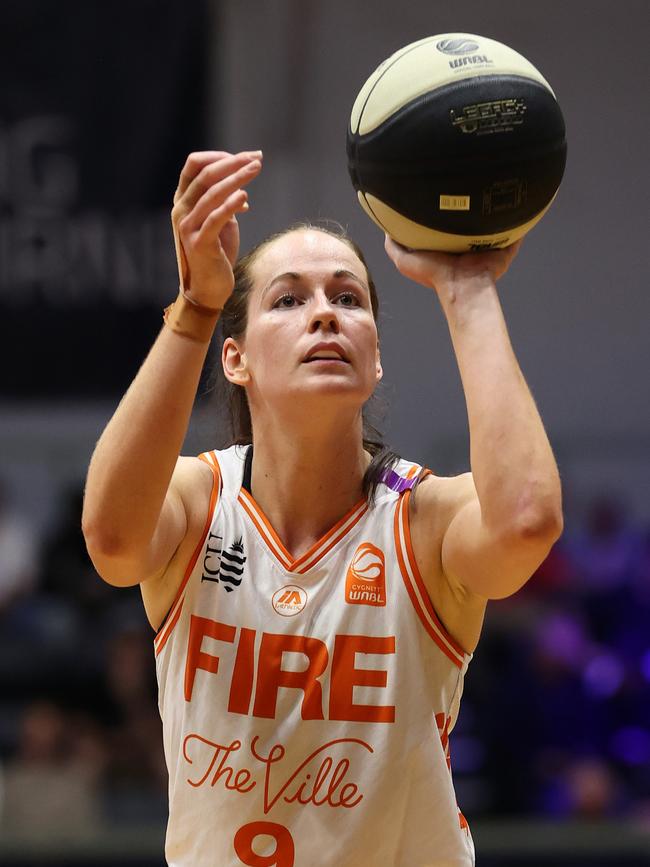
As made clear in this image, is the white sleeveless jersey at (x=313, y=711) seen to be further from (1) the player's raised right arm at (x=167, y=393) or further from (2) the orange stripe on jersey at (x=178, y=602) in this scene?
(1) the player's raised right arm at (x=167, y=393)

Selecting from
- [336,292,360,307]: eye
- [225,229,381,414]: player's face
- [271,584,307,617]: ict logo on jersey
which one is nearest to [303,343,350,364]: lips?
[225,229,381,414]: player's face

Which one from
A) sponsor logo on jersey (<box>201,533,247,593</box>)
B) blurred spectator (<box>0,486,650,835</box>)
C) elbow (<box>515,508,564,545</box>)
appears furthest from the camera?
blurred spectator (<box>0,486,650,835</box>)

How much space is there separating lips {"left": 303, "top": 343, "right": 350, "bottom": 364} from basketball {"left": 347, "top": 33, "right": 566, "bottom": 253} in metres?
0.30

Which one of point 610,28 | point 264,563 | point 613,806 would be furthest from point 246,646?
point 610,28

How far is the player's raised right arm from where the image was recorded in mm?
2768

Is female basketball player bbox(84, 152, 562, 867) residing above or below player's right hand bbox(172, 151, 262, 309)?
below

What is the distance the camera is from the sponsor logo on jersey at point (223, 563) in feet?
10.5

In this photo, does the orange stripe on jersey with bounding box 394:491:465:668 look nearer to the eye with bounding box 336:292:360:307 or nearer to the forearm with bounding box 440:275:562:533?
the forearm with bounding box 440:275:562:533

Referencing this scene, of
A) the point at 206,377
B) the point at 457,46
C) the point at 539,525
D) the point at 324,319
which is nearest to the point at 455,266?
the point at 324,319

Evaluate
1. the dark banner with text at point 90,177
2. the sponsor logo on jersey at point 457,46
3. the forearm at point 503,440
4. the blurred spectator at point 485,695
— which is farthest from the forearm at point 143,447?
the dark banner with text at point 90,177

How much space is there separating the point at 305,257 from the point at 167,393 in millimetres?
651

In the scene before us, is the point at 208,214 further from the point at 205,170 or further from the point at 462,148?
the point at 462,148

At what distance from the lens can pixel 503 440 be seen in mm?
2695

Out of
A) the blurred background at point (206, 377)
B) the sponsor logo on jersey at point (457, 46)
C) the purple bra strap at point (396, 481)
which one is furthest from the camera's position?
the blurred background at point (206, 377)
